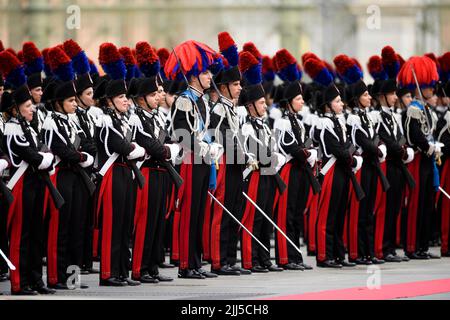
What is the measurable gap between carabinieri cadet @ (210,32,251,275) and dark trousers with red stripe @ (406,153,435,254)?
244cm

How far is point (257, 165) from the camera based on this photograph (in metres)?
13.3

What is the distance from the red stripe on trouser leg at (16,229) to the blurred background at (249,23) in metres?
22.8

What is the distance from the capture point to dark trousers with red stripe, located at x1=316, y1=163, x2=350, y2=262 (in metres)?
14.1

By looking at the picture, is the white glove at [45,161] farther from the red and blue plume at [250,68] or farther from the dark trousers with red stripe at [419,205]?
the dark trousers with red stripe at [419,205]

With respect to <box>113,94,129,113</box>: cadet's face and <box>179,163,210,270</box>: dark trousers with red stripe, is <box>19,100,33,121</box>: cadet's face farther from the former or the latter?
<box>179,163,210,270</box>: dark trousers with red stripe

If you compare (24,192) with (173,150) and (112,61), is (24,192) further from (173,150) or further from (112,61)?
(112,61)

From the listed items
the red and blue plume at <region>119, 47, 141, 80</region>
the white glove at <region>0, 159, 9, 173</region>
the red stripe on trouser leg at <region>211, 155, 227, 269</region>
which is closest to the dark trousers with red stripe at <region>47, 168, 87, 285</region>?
the white glove at <region>0, 159, 9, 173</region>

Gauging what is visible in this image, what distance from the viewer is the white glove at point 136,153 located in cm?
1205

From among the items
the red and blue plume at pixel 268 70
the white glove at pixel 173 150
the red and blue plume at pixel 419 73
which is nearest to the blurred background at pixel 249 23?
the red and blue plume at pixel 268 70
